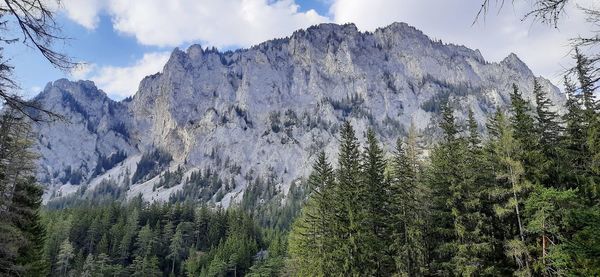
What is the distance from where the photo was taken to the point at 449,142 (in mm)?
27719

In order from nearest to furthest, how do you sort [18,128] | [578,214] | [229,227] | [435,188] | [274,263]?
[578,214] → [18,128] → [435,188] → [274,263] → [229,227]

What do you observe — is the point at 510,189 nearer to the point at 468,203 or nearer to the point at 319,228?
the point at 468,203

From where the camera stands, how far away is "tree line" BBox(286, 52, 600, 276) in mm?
22484

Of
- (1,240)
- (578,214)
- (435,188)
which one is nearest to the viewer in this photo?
(578,214)

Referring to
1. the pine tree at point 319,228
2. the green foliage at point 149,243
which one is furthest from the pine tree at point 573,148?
the green foliage at point 149,243

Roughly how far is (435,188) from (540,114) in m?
9.44

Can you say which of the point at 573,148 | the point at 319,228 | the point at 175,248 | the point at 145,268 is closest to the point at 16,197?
the point at 319,228

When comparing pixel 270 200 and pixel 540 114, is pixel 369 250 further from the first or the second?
pixel 270 200

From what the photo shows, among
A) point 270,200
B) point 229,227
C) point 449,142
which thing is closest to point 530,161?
point 449,142

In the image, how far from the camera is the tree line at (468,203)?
22.5m

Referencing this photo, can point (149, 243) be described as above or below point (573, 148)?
below

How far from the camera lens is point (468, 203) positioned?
80.2 feet

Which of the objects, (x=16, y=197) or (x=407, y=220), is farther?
(x=407, y=220)

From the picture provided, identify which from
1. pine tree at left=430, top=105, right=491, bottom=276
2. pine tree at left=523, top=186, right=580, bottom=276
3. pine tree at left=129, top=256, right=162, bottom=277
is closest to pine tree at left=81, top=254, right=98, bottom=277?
pine tree at left=129, top=256, right=162, bottom=277
